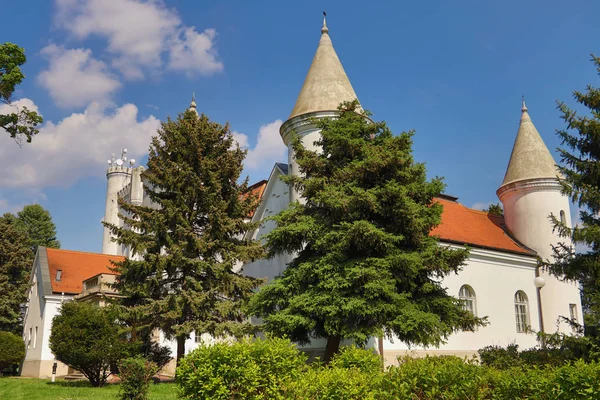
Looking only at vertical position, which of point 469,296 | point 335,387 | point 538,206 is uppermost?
point 538,206

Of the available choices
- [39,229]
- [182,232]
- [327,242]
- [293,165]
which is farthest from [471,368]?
[39,229]

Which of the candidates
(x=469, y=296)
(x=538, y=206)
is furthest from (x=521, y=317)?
(x=538, y=206)

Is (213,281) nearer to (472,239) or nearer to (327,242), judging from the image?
Result: (327,242)

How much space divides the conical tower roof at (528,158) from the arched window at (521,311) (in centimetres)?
649

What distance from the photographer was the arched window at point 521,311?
26.8m

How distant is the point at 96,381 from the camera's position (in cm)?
2123

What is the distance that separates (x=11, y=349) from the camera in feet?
107

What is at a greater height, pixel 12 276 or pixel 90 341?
pixel 12 276

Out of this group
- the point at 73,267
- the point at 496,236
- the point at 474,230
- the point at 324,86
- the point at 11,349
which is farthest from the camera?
the point at 73,267

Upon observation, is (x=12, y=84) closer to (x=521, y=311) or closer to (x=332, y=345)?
(x=332, y=345)

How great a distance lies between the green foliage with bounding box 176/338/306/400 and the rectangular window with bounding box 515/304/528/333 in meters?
20.6

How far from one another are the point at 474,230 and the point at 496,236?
5.02ft

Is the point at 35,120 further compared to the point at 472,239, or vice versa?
the point at 472,239

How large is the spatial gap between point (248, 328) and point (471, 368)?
12.9 meters
